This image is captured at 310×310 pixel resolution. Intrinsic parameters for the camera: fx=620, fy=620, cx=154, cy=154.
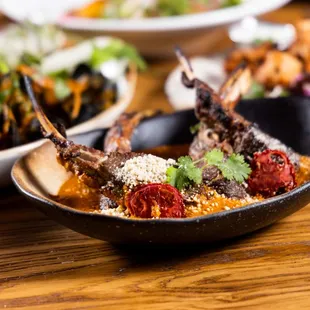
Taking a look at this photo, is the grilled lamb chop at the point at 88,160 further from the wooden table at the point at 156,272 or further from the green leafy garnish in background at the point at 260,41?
the green leafy garnish in background at the point at 260,41

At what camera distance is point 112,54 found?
2787 millimetres

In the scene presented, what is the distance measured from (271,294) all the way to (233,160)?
365 mm

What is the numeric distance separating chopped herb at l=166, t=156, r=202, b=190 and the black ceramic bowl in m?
0.14

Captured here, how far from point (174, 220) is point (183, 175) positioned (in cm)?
17

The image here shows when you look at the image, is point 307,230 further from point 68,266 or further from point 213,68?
point 213,68

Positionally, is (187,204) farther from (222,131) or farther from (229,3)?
(229,3)

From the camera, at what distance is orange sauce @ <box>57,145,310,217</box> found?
5.03 feet

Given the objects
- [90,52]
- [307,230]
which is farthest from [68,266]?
[90,52]

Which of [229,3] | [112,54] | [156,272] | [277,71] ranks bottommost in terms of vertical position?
[156,272]

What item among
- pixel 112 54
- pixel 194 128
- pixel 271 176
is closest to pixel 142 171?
pixel 271 176

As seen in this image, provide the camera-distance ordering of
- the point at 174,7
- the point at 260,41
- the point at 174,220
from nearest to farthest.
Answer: the point at 174,220
the point at 260,41
the point at 174,7

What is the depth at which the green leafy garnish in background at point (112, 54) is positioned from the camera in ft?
8.97

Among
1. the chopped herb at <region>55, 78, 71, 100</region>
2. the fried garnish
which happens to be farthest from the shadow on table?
the fried garnish

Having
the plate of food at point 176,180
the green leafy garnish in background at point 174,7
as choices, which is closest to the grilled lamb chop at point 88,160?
the plate of food at point 176,180
